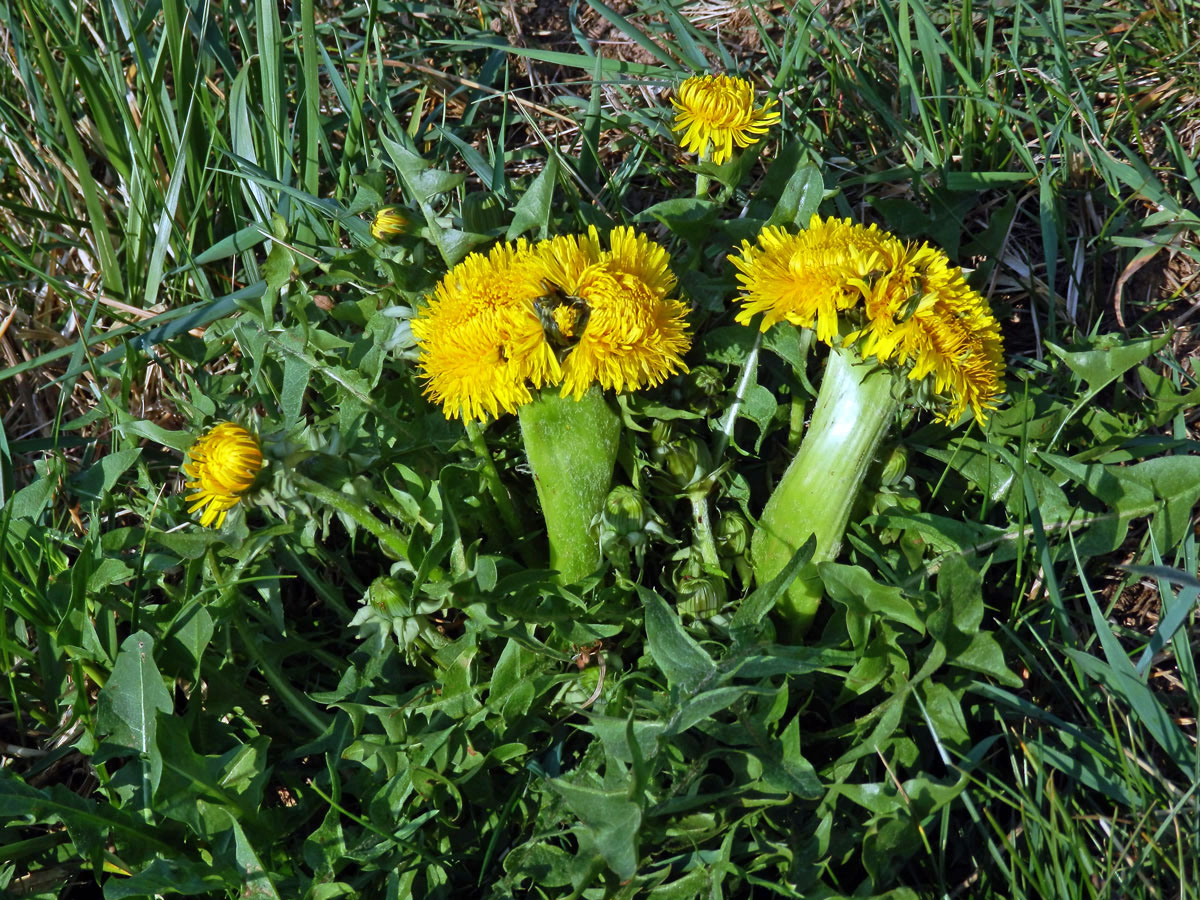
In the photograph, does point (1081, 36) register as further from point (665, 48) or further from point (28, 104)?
point (28, 104)

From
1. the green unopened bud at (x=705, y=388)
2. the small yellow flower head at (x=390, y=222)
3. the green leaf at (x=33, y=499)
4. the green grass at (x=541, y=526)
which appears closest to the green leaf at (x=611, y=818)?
the green grass at (x=541, y=526)

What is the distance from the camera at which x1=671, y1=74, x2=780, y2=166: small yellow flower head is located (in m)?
2.12

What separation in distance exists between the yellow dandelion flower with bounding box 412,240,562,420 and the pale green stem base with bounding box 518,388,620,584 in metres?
0.13

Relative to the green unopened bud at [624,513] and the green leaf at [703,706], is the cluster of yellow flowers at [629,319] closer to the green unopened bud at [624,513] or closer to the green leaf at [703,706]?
the green unopened bud at [624,513]

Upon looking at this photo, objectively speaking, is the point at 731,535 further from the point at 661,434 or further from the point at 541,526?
the point at 541,526

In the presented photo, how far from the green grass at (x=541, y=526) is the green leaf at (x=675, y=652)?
0.5 inches

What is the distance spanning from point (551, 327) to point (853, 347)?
63 centimetres

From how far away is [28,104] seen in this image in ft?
9.77

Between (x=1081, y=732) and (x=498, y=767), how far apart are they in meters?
1.23

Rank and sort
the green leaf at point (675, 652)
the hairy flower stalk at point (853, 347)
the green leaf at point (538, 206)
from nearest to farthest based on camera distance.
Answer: the green leaf at point (675, 652) < the hairy flower stalk at point (853, 347) < the green leaf at point (538, 206)

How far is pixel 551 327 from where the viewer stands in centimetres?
181

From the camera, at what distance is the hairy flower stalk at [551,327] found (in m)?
1.80

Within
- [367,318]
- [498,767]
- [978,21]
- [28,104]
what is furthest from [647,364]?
[28,104]

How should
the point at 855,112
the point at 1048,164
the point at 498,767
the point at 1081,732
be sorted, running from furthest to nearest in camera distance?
the point at 855,112, the point at 1048,164, the point at 498,767, the point at 1081,732
